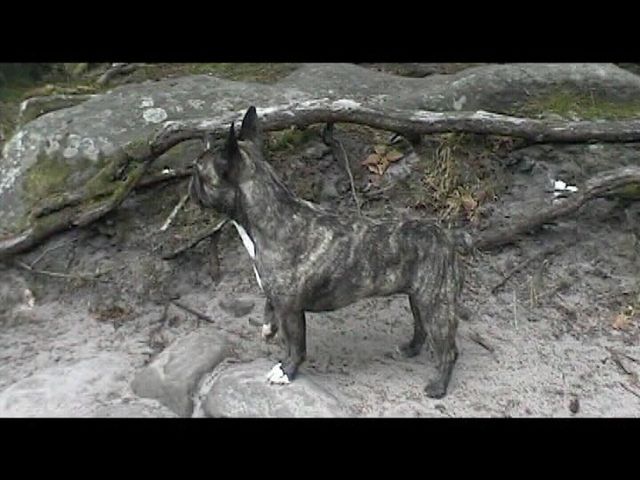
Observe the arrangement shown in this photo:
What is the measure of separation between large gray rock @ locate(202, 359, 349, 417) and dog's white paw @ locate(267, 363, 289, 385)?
30 mm

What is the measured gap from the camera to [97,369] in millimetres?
4797

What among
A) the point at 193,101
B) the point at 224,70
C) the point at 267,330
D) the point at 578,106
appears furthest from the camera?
the point at 224,70

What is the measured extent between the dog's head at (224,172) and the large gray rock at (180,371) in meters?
0.92

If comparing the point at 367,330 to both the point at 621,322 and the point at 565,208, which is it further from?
A: the point at 565,208

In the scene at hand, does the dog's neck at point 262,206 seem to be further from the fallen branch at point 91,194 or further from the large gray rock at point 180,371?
the fallen branch at point 91,194

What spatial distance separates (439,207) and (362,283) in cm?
192

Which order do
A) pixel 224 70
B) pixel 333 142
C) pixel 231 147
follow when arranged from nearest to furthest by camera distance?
pixel 231 147 < pixel 333 142 < pixel 224 70

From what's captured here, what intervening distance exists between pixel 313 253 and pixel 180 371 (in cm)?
106

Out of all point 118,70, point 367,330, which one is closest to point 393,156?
point 367,330

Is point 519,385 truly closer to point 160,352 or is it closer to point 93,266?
point 160,352

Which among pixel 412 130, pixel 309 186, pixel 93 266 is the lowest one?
pixel 93 266

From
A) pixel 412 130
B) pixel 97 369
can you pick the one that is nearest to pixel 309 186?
pixel 412 130

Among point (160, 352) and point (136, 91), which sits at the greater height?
point (136, 91)

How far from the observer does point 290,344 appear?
439cm
